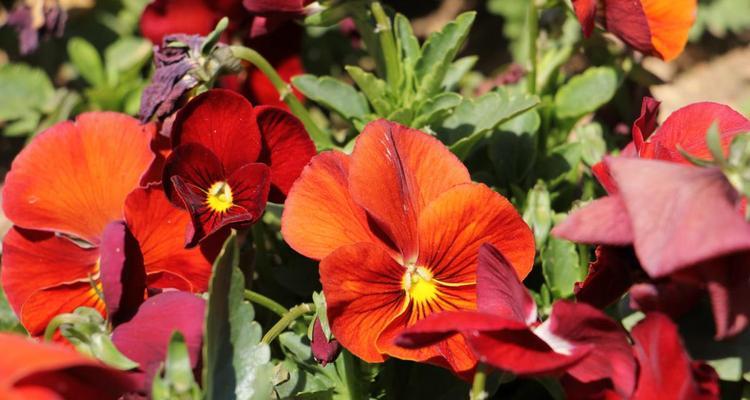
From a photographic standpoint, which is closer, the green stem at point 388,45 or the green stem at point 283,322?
the green stem at point 283,322

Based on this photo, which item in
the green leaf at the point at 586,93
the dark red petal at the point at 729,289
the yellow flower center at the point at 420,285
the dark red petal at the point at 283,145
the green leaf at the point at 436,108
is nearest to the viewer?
the dark red petal at the point at 729,289

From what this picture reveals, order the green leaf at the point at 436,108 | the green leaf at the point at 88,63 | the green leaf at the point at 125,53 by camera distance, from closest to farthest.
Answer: the green leaf at the point at 436,108
the green leaf at the point at 88,63
the green leaf at the point at 125,53

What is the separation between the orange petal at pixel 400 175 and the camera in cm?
103

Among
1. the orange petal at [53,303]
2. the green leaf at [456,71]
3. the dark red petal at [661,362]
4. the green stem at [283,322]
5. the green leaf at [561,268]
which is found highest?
the dark red petal at [661,362]

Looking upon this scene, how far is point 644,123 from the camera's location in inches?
42.8

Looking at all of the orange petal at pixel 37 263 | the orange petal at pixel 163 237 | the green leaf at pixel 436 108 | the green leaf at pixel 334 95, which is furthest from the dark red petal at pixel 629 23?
the orange petal at pixel 37 263

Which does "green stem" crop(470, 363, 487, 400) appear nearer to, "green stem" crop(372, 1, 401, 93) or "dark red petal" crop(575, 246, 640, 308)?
"dark red petal" crop(575, 246, 640, 308)

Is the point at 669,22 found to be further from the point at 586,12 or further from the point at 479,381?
the point at 479,381

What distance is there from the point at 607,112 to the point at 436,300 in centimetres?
85

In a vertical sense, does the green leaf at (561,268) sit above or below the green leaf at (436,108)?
below

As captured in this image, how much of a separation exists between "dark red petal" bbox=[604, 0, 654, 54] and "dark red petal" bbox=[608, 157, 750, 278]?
1.44ft

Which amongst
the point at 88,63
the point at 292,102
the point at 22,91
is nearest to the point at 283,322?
the point at 292,102

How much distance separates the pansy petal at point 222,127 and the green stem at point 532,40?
18.6 inches

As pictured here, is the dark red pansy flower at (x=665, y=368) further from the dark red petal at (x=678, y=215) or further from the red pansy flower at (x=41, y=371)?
the red pansy flower at (x=41, y=371)
